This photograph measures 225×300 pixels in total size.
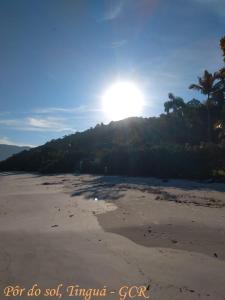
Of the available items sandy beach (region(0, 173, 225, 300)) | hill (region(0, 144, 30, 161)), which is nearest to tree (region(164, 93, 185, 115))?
sandy beach (region(0, 173, 225, 300))

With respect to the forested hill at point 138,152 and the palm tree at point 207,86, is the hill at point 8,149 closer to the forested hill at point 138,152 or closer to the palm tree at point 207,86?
the forested hill at point 138,152

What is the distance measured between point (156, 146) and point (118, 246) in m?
22.0

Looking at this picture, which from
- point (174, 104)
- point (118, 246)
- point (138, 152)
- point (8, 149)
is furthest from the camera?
point (8, 149)

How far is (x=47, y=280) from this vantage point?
5.22 meters

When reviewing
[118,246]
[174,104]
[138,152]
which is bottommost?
[118,246]

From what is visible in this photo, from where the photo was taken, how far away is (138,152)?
92.7ft

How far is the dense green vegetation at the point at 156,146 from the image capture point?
82.6 feet

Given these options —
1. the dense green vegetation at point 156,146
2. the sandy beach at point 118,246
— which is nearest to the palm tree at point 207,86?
the dense green vegetation at point 156,146

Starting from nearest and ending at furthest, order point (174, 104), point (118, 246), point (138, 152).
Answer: point (118, 246), point (138, 152), point (174, 104)

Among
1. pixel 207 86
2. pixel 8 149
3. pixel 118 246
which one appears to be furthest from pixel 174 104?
pixel 8 149

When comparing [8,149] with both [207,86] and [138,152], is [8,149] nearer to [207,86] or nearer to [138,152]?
[207,86]

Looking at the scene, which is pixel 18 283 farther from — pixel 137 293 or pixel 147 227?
pixel 147 227

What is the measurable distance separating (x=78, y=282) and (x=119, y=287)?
0.51 meters

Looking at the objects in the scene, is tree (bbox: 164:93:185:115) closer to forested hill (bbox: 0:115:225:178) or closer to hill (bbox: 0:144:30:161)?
forested hill (bbox: 0:115:225:178)
